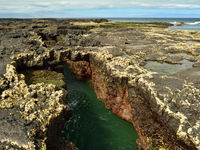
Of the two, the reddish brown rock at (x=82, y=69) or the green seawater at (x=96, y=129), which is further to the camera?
the reddish brown rock at (x=82, y=69)

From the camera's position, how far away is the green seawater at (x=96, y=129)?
1700cm

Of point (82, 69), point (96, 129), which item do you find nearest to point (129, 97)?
point (96, 129)

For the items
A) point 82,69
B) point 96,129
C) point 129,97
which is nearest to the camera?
point 129,97

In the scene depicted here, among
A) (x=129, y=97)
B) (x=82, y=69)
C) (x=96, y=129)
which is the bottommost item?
(x=96, y=129)

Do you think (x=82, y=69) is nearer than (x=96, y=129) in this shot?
No

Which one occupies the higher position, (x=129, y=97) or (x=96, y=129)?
(x=129, y=97)

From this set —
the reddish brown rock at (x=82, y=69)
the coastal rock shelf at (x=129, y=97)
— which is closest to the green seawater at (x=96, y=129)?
the coastal rock shelf at (x=129, y=97)

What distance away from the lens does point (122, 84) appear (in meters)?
Answer: 18.2

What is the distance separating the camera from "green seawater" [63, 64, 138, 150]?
55.8 feet

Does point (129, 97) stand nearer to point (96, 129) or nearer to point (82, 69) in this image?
point (96, 129)

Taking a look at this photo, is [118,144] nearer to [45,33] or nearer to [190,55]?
[190,55]

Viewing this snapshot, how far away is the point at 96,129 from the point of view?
19.3 metres

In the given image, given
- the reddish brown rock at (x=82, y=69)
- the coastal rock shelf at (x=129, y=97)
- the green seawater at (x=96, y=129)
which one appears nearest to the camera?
the coastal rock shelf at (x=129, y=97)

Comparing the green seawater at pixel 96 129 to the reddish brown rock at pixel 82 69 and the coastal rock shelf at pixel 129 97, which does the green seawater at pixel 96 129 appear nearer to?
the coastal rock shelf at pixel 129 97
